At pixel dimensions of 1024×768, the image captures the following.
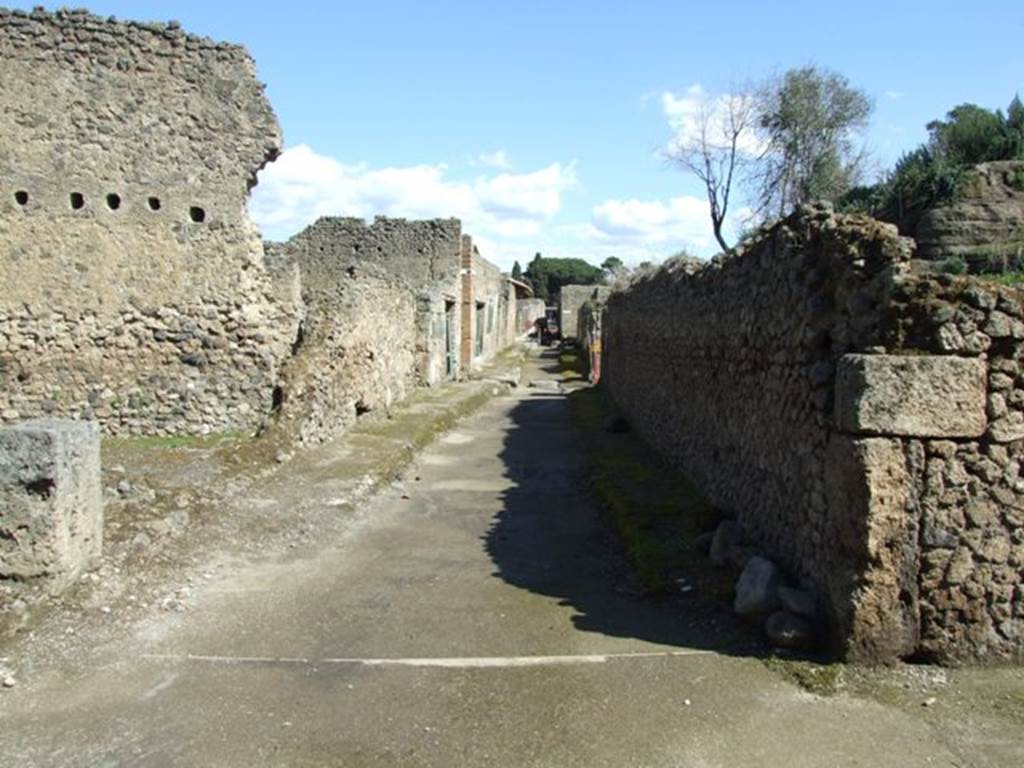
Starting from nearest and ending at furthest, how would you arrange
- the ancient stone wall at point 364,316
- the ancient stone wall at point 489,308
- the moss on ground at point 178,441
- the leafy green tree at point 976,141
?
the moss on ground at point 178,441 < the ancient stone wall at point 364,316 < the leafy green tree at point 976,141 < the ancient stone wall at point 489,308

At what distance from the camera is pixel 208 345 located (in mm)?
11680

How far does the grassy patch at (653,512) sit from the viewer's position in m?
6.22

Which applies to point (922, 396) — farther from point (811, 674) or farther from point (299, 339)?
point (299, 339)

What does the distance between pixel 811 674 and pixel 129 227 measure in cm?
1014

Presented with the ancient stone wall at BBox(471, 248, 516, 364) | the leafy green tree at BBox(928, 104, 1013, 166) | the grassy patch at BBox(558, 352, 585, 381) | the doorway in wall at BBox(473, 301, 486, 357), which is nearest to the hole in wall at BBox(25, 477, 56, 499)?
the leafy green tree at BBox(928, 104, 1013, 166)

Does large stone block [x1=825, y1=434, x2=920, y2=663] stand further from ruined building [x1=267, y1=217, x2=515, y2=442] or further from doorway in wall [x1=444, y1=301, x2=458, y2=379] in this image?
doorway in wall [x1=444, y1=301, x2=458, y2=379]

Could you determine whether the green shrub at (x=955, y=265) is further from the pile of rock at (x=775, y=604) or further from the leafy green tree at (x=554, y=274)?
the leafy green tree at (x=554, y=274)

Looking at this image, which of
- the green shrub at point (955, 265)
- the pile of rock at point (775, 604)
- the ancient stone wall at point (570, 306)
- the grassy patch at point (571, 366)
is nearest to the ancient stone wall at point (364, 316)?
the grassy patch at point (571, 366)

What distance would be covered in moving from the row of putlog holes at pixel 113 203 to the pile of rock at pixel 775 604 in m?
8.64

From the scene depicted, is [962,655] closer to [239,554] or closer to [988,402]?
[988,402]

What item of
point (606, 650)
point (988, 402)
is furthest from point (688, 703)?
point (988, 402)

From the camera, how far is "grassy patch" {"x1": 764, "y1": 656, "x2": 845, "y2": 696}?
4383mm

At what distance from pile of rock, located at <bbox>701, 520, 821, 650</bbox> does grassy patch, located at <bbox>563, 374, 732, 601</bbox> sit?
0.31 metres

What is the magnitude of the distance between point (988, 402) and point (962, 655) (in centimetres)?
132
